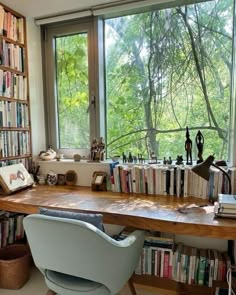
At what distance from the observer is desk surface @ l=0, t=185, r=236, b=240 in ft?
4.67

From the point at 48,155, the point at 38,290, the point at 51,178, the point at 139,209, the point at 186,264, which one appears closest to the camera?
the point at 139,209

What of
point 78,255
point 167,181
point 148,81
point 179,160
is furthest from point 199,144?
point 78,255

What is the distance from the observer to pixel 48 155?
252 cm

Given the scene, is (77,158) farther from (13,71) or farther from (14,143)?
(13,71)

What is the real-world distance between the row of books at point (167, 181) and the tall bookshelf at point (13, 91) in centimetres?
93

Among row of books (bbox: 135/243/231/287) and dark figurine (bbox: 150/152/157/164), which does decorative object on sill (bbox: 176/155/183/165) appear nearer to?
dark figurine (bbox: 150/152/157/164)

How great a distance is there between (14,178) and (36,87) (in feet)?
3.19

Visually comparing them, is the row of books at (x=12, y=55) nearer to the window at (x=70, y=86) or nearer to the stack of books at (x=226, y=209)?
the window at (x=70, y=86)

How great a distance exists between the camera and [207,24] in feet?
6.91

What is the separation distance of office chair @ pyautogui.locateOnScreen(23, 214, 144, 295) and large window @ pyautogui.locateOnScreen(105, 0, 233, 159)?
1206mm

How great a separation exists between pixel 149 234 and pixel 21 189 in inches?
45.2

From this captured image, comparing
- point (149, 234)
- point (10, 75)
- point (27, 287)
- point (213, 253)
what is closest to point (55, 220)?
point (149, 234)

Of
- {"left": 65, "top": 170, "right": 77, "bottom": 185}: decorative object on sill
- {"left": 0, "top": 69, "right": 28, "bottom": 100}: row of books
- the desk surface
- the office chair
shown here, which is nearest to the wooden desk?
the desk surface

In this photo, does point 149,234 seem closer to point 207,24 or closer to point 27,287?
point 27,287
